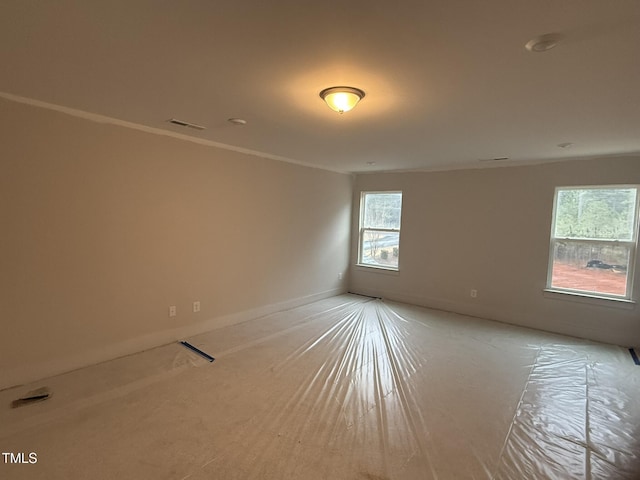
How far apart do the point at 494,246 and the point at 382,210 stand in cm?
197

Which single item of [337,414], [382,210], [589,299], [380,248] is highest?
[382,210]

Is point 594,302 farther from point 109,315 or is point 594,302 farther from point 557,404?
point 109,315

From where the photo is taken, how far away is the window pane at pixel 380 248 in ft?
19.3

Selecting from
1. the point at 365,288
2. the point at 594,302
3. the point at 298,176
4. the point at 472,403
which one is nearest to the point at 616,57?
the point at 472,403

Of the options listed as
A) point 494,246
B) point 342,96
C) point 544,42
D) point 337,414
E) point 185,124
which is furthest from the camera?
point 494,246

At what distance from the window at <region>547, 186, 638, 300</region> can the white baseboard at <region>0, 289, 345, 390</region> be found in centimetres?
395

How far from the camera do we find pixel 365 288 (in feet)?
20.3

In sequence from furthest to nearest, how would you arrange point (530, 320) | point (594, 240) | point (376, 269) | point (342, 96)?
point (376, 269), point (530, 320), point (594, 240), point (342, 96)

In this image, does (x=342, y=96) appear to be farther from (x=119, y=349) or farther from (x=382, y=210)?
(x=382, y=210)

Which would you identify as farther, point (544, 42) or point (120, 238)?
point (120, 238)

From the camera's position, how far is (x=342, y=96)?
2.19m

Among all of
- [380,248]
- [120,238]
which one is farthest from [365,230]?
[120,238]

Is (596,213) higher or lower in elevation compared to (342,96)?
lower

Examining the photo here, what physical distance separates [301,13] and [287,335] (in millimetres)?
3358
